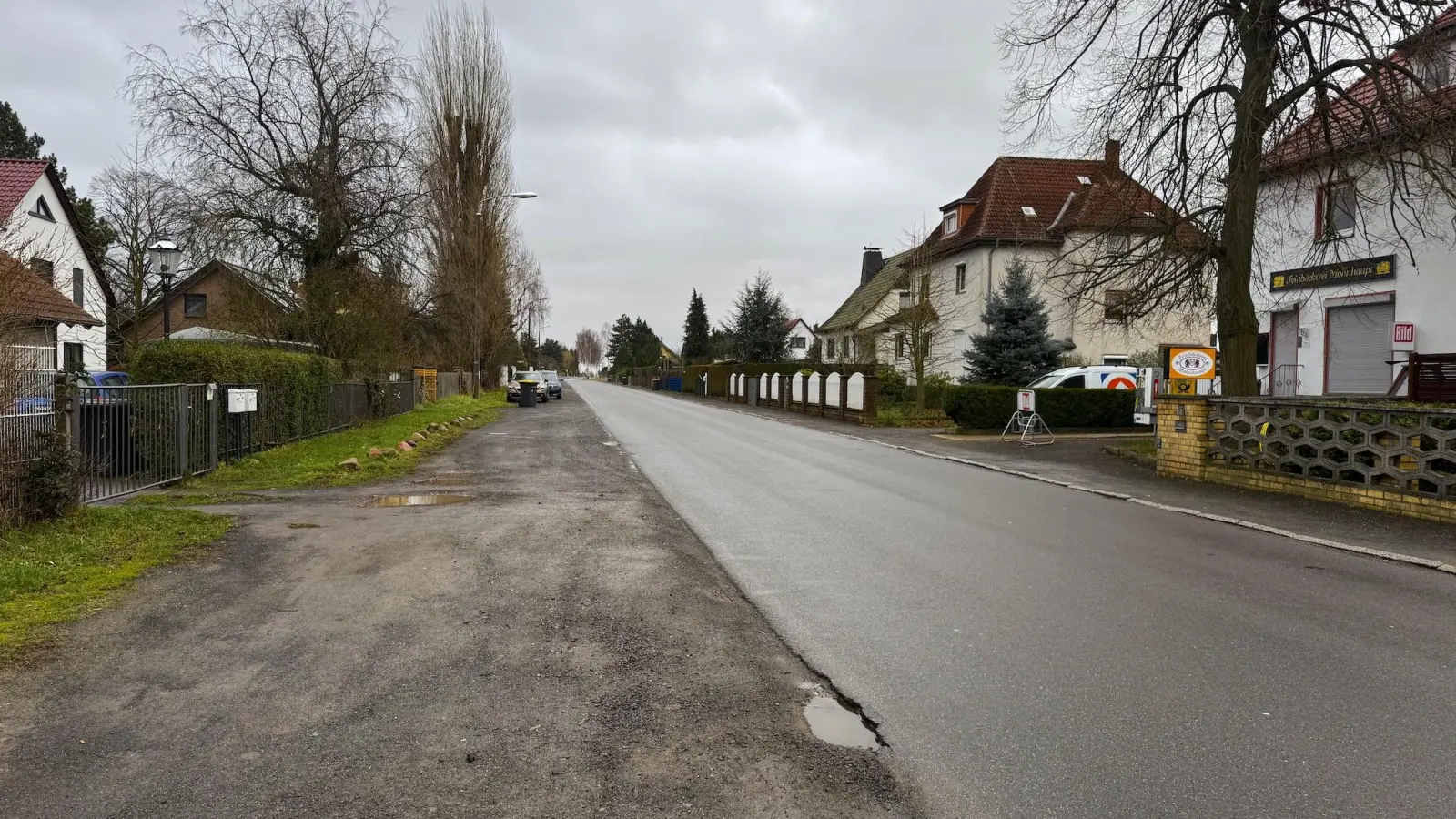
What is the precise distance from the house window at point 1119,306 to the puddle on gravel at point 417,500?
11.7 m

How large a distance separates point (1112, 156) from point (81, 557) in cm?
1541

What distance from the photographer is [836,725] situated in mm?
4113

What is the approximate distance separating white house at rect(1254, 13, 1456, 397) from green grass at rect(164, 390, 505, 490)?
1523cm

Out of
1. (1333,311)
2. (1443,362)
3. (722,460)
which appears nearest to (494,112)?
(722,460)

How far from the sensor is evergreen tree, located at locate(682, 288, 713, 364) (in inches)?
3457

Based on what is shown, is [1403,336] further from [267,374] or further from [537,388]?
[537,388]

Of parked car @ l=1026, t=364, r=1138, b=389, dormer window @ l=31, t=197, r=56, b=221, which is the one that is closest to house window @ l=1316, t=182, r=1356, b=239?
parked car @ l=1026, t=364, r=1138, b=389

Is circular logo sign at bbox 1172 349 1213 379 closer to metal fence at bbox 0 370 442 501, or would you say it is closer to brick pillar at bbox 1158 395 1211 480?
brick pillar at bbox 1158 395 1211 480

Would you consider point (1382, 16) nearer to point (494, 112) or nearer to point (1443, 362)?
point (1443, 362)

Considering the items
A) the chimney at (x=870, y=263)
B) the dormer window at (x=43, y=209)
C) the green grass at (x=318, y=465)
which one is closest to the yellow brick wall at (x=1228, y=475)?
the green grass at (x=318, y=465)

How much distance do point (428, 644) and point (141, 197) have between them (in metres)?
28.9

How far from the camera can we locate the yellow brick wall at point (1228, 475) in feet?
32.8

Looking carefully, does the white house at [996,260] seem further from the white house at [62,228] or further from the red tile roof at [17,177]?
the red tile roof at [17,177]

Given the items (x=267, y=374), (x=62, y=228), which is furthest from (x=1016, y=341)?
(x=62, y=228)
